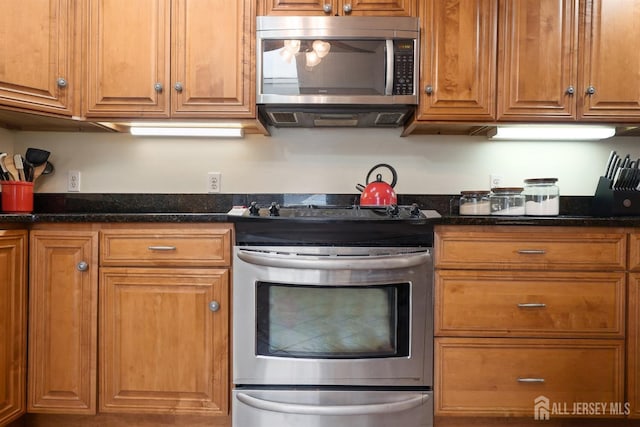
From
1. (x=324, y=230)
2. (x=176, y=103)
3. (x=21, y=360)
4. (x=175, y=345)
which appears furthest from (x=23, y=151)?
(x=324, y=230)

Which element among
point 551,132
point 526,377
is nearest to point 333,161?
point 551,132

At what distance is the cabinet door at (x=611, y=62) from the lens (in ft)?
5.94

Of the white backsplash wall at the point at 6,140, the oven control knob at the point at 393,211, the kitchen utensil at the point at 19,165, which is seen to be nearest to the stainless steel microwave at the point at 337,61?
the oven control knob at the point at 393,211

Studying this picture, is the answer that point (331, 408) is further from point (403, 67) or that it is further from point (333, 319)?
point (403, 67)

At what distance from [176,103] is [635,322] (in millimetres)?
2064

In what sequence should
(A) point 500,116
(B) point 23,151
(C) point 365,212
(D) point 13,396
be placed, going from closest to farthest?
(D) point 13,396 < (C) point 365,212 < (A) point 500,116 < (B) point 23,151

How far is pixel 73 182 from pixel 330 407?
5.57ft

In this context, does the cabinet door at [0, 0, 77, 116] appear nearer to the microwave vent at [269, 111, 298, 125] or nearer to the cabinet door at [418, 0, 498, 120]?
the microwave vent at [269, 111, 298, 125]

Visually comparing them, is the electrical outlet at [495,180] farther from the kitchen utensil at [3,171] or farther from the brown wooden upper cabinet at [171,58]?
the kitchen utensil at [3,171]

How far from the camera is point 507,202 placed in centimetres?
191

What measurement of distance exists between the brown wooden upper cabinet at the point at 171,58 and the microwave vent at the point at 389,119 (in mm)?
604

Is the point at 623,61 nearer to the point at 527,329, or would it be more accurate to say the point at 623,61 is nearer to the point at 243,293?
the point at 527,329

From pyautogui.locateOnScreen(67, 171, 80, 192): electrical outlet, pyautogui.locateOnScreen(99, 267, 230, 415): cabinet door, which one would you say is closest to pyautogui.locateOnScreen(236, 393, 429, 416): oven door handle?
pyautogui.locateOnScreen(99, 267, 230, 415): cabinet door

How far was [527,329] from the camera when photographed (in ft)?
5.28
